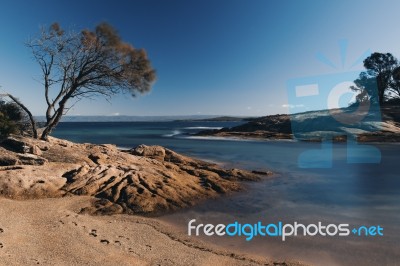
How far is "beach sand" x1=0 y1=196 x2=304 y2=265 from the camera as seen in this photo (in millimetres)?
6711

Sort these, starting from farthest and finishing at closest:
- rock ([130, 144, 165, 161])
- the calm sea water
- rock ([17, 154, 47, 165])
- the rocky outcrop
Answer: rock ([130, 144, 165, 161]) → rock ([17, 154, 47, 165]) → the rocky outcrop → the calm sea water

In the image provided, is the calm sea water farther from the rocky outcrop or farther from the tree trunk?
the tree trunk

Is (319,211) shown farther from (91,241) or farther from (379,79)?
(379,79)

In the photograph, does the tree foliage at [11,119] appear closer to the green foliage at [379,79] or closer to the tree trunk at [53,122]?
the tree trunk at [53,122]

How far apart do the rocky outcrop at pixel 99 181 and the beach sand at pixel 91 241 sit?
115 centimetres

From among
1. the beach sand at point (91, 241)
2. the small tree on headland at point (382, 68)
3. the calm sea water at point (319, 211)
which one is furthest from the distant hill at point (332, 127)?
the beach sand at point (91, 241)

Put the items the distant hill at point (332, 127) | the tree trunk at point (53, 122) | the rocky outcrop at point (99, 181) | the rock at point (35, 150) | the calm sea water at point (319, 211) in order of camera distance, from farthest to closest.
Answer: the distant hill at point (332, 127), the tree trunk at point (53, 122), the rock at point (35, 150), the rocky outcrop at point (99, 181), the calm sea water at point (319, 211)

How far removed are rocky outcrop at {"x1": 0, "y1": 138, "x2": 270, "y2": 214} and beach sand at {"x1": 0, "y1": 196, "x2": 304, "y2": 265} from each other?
1150 mm

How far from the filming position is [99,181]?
1280cm

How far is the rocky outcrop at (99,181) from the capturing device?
11.2 meters

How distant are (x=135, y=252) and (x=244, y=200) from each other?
6617 mm

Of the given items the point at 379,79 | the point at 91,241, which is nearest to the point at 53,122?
the point at 91,241

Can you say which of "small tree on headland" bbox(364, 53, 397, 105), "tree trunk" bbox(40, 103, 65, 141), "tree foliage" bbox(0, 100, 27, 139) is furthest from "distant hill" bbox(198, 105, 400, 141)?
"tree foliage" bbox(0, 100, 27, 139)

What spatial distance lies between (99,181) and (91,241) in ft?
17.7
